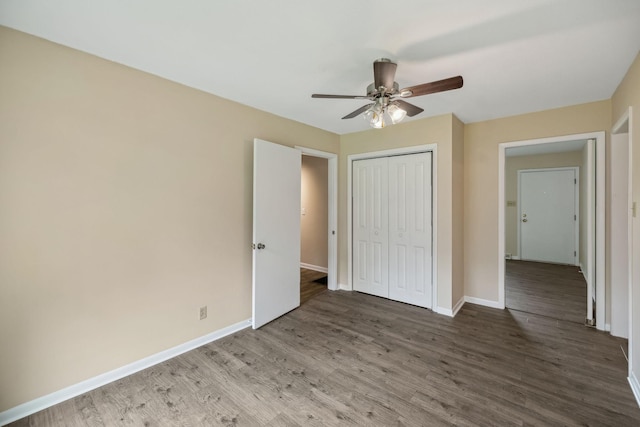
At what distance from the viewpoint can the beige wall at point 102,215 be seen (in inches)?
67.4

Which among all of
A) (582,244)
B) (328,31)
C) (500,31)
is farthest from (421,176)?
(582,244)

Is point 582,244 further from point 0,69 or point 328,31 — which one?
point 0,69

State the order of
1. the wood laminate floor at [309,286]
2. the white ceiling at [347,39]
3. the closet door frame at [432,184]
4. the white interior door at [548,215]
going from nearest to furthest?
the white ceiling at [347,39] < the closet door frame at [432,184] < the wood laminate floor at [309,286] < the white interior door at [548,215]

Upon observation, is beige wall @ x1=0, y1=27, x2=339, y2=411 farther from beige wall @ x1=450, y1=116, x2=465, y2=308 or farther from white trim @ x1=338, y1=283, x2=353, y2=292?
beige wall @ x1=450, y1=116, x2=465, y2=308

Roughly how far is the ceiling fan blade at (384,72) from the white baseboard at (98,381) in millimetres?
2678

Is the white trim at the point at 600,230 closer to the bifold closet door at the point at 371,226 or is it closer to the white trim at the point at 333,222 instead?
the bifold closet door at the point at 371,226

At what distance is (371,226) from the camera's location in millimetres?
3961

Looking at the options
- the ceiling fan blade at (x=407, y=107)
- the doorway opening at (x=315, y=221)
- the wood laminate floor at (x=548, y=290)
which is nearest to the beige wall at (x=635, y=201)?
the wood laminate floor at (x=548, y=290)

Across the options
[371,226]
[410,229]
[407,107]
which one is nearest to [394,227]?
[410,229]

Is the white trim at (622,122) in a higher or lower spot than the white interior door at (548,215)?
higher

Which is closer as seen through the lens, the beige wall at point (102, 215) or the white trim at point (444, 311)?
the beige wall at point (102, 215)

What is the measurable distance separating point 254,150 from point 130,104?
3.56 ft

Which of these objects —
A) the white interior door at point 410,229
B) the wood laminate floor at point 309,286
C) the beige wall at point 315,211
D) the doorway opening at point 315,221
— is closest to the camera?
the white interior door at point 410,229

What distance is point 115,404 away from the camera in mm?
1837
